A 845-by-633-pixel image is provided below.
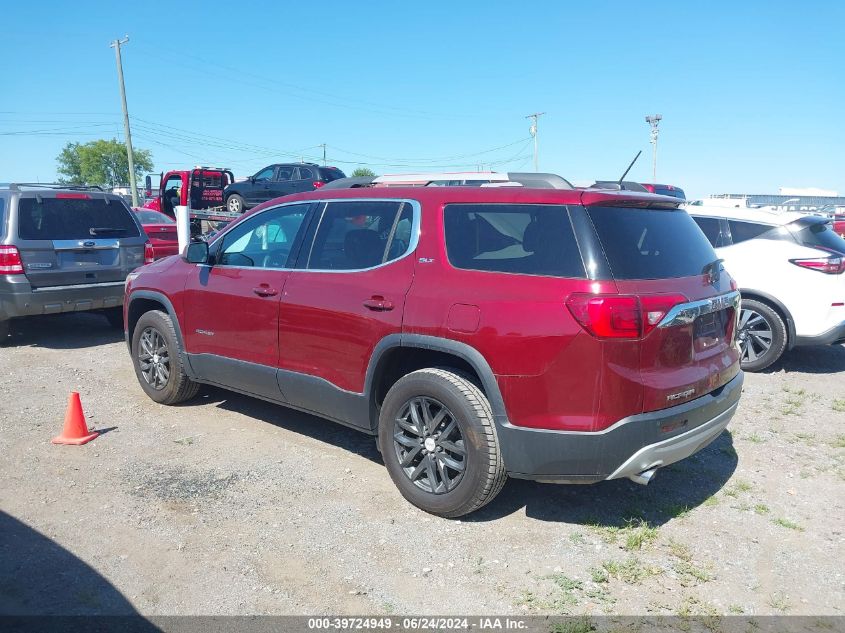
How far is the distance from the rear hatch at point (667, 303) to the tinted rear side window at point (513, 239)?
0.18m

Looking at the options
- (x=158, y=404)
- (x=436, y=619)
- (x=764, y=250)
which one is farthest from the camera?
(x=764, y=250)

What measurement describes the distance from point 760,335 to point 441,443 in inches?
194

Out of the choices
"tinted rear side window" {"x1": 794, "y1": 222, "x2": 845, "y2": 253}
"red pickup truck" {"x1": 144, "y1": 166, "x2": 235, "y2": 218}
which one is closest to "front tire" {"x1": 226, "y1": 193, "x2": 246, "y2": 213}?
"red pickup truck" {"x1": 144, "y1": 166, "x2": 235, "y2": 218}

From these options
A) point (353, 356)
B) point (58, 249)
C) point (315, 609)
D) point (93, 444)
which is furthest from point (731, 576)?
point (58, 249)

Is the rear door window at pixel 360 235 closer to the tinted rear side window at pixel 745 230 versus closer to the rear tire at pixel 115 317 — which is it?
the tinted rear side window at pixel 745 230

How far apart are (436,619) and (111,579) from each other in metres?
1.62

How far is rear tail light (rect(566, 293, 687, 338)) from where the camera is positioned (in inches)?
126

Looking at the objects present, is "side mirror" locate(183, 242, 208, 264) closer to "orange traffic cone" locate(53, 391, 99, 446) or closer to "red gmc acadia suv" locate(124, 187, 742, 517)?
"red gmc acadia suv" locate(124, 187, 742, 517)

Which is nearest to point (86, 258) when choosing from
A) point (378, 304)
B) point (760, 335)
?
point (378, 304)

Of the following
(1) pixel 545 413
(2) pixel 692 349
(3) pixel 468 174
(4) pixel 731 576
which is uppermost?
(3) pixel 468 174

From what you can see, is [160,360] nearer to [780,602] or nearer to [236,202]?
[780,602]

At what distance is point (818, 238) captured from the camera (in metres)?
7.02

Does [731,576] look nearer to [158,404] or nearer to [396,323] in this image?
[396,323]

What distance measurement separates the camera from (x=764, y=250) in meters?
7.13
